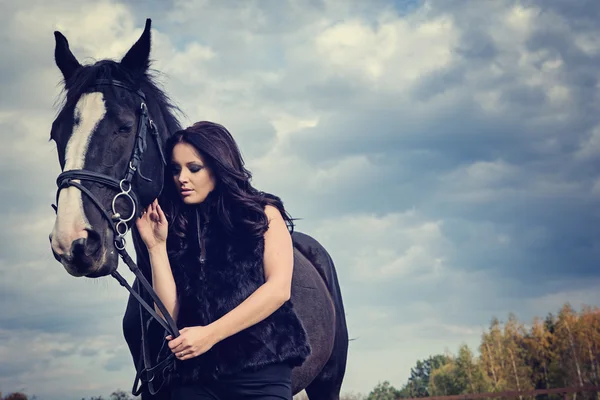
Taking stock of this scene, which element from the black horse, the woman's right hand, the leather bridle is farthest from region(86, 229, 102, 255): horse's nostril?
the woman's right hand

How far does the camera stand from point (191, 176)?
123 inches

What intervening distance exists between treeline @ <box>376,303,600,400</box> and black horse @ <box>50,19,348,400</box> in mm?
43382

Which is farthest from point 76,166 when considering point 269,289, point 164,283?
point 269,289

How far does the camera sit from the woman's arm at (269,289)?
269 cm

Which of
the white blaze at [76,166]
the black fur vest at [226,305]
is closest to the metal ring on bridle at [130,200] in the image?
the white blaze at [76,166]

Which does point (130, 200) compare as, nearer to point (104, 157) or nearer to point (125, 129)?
point (104, 157)

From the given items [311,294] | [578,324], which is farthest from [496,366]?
[311,294]

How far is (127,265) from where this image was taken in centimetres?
300

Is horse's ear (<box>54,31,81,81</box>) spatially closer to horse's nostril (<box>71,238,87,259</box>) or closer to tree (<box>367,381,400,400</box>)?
horse's nostril (<box>71,238,87,259</box>)

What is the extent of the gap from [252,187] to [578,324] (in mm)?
49031

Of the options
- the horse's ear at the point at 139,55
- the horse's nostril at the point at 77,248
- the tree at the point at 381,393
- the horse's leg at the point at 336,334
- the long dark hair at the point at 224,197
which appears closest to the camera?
the horse's nostril at the point at 77,248

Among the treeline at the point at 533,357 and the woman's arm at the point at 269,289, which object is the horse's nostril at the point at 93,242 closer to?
the woman's arm at the point at 269,289

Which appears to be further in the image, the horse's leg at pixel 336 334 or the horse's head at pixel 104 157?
the horse's leg at pixel 336 334

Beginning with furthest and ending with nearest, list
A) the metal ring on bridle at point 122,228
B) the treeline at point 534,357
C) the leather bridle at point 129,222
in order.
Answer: the treeline at point 534,357 < the metal ring on bridle at point 122,228 < the leather bridle at point 129,222
